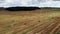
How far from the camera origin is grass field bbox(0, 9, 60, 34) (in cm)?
87

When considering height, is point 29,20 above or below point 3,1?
below

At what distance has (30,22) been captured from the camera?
0.96m

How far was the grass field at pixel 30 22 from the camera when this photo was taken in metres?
0.87

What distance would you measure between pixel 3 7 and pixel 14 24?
0.23 metres

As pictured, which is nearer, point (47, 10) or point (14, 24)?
point (14, 24)

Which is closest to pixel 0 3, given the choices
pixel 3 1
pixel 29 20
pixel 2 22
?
pixel 3 1

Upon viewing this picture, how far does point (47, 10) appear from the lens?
1.06 metres

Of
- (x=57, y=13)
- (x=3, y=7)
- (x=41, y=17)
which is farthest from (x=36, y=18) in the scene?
(x=3, y=7)

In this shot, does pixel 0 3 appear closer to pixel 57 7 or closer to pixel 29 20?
pixel 29 20

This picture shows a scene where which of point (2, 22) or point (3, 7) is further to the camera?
point (3, 7)

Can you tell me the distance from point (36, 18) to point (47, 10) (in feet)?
0.45

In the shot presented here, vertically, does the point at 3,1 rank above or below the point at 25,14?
above

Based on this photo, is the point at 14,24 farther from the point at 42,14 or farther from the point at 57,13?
the point at 57,13

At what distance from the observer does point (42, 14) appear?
1023 millimetres
